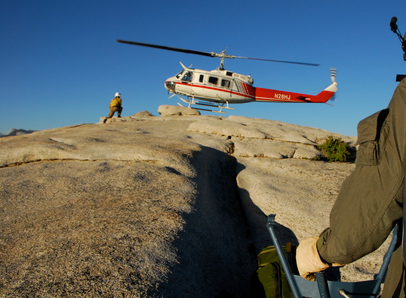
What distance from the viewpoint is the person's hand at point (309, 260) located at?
2.42m

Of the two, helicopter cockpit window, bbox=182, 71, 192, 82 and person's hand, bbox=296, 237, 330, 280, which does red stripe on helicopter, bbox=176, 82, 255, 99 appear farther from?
person's hand, bbox=296, 237, 330, 280

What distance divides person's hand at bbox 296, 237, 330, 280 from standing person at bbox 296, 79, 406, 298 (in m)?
0.30

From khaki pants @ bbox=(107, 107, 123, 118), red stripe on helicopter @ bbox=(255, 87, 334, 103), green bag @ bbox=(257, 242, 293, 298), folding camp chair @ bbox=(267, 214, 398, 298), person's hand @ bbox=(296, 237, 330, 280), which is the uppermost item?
red stripe on helicopter @ bbox=(255, 87, 334, 103)

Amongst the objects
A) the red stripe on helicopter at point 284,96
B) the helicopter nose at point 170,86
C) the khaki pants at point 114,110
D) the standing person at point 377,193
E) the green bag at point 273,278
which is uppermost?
the red stripe on helicopter at point 284,96

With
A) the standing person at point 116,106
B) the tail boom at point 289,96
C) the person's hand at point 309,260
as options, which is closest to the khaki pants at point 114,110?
the standing person at point 116,106

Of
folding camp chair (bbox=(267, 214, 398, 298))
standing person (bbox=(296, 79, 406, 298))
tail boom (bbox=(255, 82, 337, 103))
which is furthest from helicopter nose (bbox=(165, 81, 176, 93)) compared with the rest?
standing person (bbox=(296, 79, 406, 298))

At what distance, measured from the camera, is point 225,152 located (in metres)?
10.1

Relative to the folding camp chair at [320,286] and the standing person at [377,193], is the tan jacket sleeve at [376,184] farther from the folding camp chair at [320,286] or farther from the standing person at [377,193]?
the folding camp chair at [320,286]

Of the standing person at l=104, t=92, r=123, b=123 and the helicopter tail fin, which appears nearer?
the standing person at l=104, t=92, r=123, b=123

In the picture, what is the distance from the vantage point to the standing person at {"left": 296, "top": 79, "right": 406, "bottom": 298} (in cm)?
182

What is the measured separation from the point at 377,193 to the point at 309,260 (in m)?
0.93

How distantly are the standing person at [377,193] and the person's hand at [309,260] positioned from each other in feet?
0.99

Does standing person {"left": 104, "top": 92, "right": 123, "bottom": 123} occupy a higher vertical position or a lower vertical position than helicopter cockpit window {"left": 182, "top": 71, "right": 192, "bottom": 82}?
lower

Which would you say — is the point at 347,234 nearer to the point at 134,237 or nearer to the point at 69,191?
the point at 134,237
